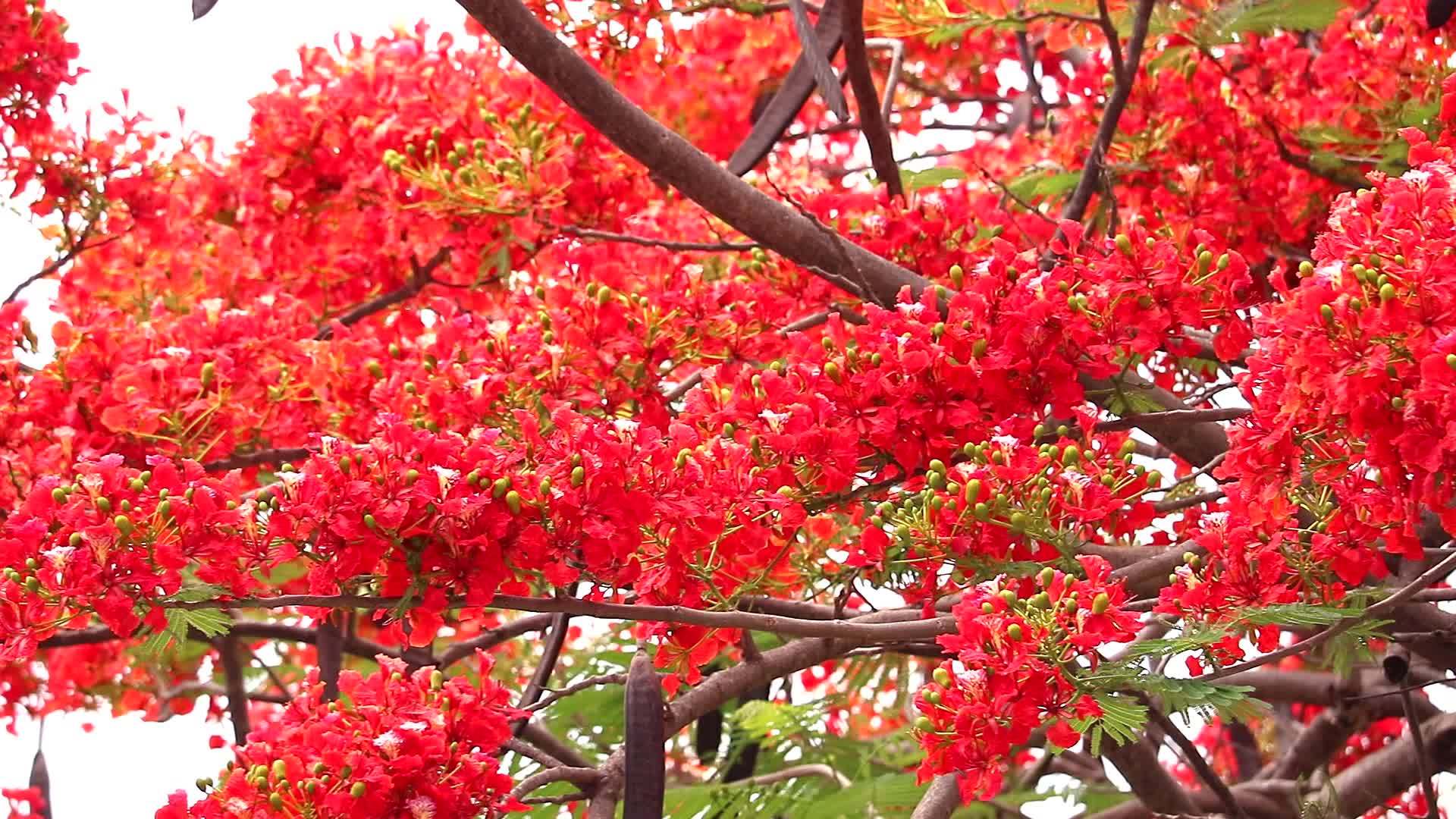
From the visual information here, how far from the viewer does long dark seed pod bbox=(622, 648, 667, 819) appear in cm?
227

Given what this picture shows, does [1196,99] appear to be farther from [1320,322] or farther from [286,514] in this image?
[286,514]

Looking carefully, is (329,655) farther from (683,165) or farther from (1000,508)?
(1000,508)

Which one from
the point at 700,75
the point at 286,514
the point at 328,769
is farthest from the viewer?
the point at 700,75

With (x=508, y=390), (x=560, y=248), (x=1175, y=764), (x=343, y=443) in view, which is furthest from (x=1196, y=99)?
(x=1175, y=764)

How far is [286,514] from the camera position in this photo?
2256 millimetres

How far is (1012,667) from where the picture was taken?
2.15 m

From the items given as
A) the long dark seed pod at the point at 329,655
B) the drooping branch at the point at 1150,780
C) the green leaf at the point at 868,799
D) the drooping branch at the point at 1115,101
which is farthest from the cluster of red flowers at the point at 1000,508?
the long dark seed pod at the point at 329,655

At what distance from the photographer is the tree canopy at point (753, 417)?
2242mm

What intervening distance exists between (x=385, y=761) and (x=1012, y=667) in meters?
0.94

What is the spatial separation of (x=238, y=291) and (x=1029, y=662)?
3.14m

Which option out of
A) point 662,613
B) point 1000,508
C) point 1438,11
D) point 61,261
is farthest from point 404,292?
point 1438,11

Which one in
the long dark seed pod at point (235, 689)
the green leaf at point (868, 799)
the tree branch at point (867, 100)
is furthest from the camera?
the long dark seed pod at point (235, 689)

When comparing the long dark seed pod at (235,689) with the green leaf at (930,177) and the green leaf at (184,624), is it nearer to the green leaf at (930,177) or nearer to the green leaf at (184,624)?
the green leaf at (184,624)

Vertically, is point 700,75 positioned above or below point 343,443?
above
